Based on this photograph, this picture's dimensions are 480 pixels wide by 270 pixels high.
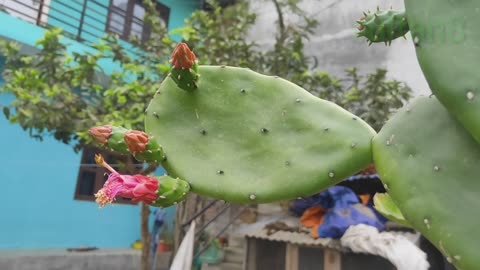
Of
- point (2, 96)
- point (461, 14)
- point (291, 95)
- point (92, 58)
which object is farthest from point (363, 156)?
point (2, 96)

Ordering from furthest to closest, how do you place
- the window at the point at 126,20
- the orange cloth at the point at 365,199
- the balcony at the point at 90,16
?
1. the window at the point at 126,20
2. the balcony at the point at 90,16
3. the orange cloth at the point at 365,199

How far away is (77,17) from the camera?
6828 mm

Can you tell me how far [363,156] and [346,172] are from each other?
0.07m

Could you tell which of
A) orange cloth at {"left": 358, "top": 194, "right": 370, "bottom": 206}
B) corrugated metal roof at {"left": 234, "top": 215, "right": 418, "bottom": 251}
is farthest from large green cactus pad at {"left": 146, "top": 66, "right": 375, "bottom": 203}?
orange cloth at {"left": 358, "top": 194, "right": 370, "bottom": 206}

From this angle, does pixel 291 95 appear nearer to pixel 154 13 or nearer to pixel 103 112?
pixel 103 112

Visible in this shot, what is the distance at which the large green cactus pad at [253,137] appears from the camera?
1.22 meters

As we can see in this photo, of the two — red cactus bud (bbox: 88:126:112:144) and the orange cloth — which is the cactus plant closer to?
red cactus bud (bbox: 88:126:112:144)

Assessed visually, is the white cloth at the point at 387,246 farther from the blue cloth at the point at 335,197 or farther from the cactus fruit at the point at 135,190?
the cactus fruit at the point at 135,190

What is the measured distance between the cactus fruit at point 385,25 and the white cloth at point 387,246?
8.55 feet

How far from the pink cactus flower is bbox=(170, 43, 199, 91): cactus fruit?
1.29 feet

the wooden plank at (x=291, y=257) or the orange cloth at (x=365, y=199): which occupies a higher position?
the orange cloth at (x=365, y=199)

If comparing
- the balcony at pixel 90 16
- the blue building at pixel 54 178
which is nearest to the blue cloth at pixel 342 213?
the blue building at pixel 54 178

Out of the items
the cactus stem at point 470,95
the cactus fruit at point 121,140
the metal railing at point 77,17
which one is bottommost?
the cactus fruit at point 121,140

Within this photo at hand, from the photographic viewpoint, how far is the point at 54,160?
641 cm
